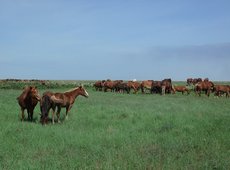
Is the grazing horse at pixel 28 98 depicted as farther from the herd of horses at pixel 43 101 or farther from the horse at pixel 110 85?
the horse at pixel 110 85

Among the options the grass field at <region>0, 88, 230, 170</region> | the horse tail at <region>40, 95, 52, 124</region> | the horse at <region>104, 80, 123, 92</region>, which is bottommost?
the grass field at <region>0, 88, 230, 170</region>

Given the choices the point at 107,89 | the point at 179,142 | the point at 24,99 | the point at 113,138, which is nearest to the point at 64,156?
the point at 113,138

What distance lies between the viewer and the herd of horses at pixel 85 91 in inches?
655

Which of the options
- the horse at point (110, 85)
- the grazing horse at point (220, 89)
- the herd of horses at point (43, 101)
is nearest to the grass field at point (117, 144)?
the herd of horses at point (43, 101)

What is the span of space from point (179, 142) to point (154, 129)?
2912mm

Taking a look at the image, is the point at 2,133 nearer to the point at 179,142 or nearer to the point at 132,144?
the point at 132,144

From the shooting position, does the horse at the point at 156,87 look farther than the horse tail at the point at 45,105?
Yes

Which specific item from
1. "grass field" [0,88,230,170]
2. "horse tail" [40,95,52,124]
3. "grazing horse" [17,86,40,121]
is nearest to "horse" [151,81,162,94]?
"grass field" [0,88,230,170]

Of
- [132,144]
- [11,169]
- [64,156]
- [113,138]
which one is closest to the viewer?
[11,169]

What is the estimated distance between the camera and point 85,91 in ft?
64.7

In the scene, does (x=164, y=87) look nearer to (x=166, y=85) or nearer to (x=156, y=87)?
(x=166, y=85)

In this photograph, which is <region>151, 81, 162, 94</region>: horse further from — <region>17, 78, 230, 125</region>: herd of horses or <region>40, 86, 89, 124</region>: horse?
<region>40, 86, 89, 124</region>: horse

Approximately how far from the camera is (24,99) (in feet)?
56.6

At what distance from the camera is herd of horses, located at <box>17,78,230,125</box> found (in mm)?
16641
